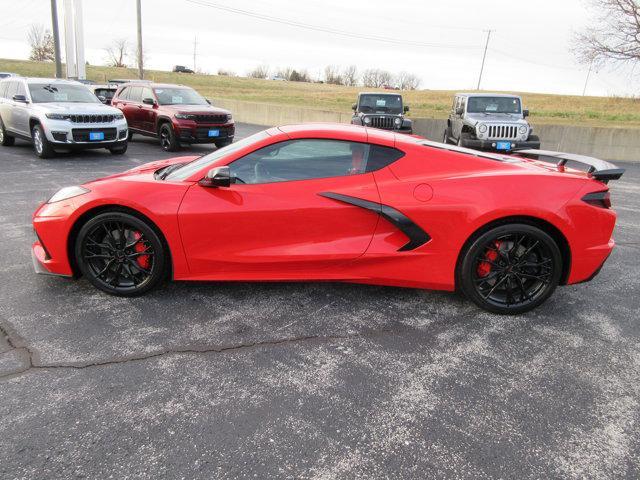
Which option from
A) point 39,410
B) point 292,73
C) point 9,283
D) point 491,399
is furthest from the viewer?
point 292,73

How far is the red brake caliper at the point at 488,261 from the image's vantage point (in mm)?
3648

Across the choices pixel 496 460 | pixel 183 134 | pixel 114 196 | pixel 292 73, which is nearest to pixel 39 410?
pixel 114 196

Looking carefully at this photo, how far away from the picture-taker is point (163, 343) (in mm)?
3174

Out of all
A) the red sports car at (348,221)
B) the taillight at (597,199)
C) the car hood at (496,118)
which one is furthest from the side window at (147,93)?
the taillight at (597,199)

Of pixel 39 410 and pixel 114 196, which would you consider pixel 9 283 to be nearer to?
pixel 114 196

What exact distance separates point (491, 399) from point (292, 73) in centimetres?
9160

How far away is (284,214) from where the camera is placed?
11.6 feet

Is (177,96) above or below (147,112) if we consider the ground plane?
above

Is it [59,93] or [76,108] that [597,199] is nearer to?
[76,108]

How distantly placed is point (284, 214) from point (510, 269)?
5.74 feet

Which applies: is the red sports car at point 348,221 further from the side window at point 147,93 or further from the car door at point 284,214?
the side window at point 147,93

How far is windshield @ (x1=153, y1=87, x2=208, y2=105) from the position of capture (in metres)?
13.5

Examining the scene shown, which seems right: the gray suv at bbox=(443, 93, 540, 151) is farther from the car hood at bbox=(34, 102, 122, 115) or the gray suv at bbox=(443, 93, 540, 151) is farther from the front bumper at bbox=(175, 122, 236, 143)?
the car hood at bbox=(34, 102, 122, 115)

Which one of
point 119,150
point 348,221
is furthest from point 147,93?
point 348,221
